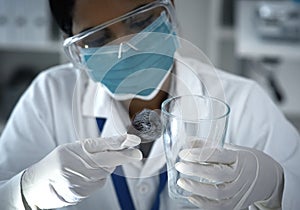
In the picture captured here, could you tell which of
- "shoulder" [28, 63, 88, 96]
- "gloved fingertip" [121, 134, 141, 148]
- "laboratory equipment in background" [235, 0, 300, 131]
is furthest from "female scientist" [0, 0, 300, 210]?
"laboratory equipment in background" [235, 0, 300, 131]

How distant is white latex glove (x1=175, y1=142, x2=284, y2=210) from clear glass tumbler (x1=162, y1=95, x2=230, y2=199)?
0.01 m

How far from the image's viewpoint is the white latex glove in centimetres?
84

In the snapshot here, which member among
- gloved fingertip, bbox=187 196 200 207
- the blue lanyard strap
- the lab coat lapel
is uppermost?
the lab coat lapel

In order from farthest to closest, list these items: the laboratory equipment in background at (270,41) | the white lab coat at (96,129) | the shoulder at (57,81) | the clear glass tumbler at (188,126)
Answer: the laboratory equipment in background at (270,41)
the shoulder at (57,81)
the white lab coat at (96,129)
the clear glass tumbler at (188,126)

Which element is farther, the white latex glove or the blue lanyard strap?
the blue lanyard strap

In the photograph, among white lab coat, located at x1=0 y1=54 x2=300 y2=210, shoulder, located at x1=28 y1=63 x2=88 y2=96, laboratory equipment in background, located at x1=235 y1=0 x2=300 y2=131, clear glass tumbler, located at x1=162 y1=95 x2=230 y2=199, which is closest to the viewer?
clear glass tumbler, located at x1=162 y1=95 x2=230 y2=199

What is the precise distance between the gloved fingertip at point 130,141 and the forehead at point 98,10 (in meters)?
0.19

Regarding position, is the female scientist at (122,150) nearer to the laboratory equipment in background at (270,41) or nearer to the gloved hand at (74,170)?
the gloved hand at (74,170)

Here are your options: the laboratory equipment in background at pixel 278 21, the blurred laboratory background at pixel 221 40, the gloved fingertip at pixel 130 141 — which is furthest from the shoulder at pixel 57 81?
the laboratory equipment in background at pixel 278 21

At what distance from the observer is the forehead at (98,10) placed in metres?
0.89

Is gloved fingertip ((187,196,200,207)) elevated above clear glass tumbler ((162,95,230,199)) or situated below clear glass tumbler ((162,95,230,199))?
below

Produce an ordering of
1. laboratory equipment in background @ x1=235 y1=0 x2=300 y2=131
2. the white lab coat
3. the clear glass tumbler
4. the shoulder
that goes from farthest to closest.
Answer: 1. laboratory equipment in background @ x1=235 y1=0 x2=300 y2=131
2. the shoulder
3. the white lab coat
4. the clear glass tumbler

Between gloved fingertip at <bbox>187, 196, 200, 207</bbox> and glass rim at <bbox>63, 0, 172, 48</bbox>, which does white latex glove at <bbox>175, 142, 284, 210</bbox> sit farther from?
glass rim at <bbox>63, 0, 172, 48</bbox>

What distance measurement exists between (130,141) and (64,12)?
0.27 m
